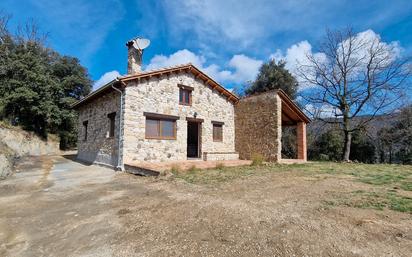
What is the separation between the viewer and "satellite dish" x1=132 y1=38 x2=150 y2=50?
43.5 feet

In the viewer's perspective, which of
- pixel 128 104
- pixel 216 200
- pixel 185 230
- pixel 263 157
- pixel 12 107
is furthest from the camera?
pixel 12 107

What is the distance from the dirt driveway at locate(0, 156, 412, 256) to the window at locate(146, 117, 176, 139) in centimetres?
544

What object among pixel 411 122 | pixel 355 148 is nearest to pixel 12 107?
pixel 355 148

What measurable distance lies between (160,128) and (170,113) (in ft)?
3.30

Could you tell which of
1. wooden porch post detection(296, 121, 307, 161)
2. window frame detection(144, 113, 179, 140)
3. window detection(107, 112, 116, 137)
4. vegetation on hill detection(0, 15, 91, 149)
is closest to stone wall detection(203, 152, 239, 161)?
window frame detection(144, 113, 179, 140)

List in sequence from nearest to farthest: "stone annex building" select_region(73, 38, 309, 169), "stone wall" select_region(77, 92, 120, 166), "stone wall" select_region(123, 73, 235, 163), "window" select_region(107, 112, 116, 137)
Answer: "stone wall" select_region(123, 73, 235, 163) < "stone annex building" select_region(73, 38, 309, 169) < "stone wall" select_region(77, 92, 120, 166) < "window" select_region(107, 112, 116, 137)

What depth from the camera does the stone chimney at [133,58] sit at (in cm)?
1326

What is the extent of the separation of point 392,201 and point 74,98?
26.3 meters

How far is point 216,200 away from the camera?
18.0 ft

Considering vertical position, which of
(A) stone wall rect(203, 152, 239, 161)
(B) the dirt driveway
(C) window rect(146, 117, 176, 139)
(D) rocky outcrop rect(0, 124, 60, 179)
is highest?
(C) window rect(146, 117, 176, 139)

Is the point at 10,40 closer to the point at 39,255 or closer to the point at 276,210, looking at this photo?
the point at 39,255

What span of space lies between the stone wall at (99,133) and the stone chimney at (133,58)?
1769 millimetres

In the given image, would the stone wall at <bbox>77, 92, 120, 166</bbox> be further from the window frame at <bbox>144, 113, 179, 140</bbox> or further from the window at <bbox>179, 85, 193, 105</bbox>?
the window at <bbox>179, 85, 193, 105</bbox>

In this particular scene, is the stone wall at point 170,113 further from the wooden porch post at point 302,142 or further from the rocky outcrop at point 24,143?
the rocky outcrop at point 24,143
